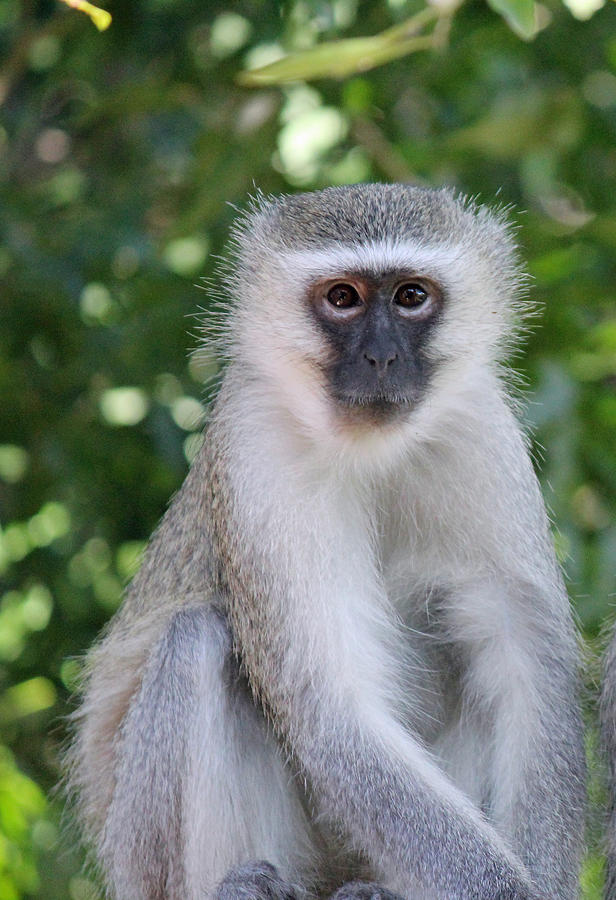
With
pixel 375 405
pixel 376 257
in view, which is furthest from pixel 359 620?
pixel 376 257

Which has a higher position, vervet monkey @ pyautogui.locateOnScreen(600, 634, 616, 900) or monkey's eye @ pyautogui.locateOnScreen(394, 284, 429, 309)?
monkey's eye @ pyautogui.locateOnScreen(394, 284, 429, 309)

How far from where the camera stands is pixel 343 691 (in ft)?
14.2

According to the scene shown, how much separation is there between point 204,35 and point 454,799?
3.80m

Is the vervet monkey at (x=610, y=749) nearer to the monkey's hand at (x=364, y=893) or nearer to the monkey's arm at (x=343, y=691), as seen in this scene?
the monkey's arm at (x=343, y=691)

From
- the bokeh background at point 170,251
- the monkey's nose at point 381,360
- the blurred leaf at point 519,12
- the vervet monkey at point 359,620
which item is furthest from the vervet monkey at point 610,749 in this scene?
the blurred leaf at point 519,12

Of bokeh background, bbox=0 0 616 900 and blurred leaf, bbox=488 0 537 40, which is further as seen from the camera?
bokeh background, bbox=0 0 616 900

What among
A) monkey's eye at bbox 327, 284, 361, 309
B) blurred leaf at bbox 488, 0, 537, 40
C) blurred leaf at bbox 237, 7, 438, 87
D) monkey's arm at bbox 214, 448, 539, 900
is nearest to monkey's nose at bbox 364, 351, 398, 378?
monkey's eye at bbox 327, 284, 361, 309

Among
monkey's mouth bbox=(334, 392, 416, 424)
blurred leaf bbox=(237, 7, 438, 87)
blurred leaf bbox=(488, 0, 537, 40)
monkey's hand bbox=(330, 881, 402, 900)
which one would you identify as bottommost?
monkey's hand bbox=(330, 881, 402, 900)

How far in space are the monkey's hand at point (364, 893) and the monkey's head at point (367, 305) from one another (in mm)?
1331

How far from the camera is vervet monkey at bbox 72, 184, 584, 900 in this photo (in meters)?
4.32

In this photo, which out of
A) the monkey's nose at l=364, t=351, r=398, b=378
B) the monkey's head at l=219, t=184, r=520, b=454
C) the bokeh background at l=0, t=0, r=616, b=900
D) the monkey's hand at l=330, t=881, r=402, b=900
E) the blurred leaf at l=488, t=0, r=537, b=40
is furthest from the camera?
the bokeh background at l=0, t=0, r=616, b=900

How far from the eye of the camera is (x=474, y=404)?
15.6ft

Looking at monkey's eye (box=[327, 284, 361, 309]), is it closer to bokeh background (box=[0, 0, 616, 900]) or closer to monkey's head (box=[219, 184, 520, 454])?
monkey's head (box=[219, 184, 520, 454])

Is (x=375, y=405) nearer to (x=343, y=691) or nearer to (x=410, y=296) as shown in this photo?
(x=410, y=296)
